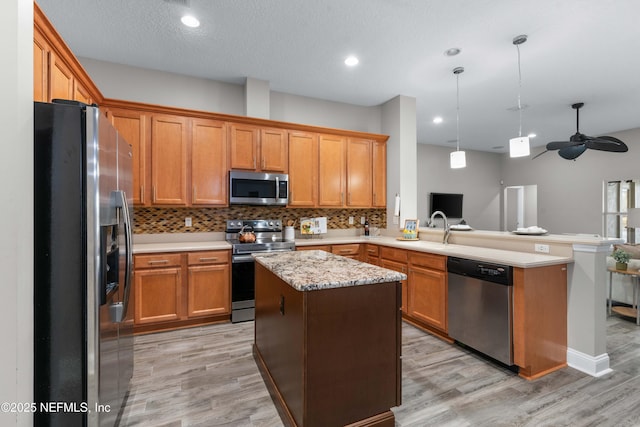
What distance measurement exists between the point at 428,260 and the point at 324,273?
1.85 metres

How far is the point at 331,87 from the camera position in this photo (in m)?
4.25

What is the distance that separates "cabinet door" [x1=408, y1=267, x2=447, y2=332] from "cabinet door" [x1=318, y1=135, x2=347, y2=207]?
1.64 m

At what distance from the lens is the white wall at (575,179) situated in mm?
6254

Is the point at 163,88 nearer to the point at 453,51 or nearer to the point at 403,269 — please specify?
the point at 453,51

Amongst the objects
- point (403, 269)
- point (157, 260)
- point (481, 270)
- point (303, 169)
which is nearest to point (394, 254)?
point (403, 269)

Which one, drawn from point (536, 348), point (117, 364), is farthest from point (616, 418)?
point (117, 364)

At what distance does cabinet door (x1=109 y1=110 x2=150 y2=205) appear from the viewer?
11.1 feet

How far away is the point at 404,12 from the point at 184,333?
12.8 feet

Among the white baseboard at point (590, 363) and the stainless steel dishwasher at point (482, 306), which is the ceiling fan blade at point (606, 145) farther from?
the stainless steel dishwasher at point (482, 306)

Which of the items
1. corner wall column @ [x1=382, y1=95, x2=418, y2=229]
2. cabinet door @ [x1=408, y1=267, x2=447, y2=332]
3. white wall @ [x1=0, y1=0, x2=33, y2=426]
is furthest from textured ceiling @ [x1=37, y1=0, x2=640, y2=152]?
cabinet door @ [x1=408, y1=267, x2=447, y2=332]

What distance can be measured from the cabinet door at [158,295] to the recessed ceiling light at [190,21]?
8.14 ft

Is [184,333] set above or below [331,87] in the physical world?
below

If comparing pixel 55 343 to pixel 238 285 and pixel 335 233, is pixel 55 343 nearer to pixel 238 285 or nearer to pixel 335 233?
pixel 238 285

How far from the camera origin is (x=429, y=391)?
2.16 meters
